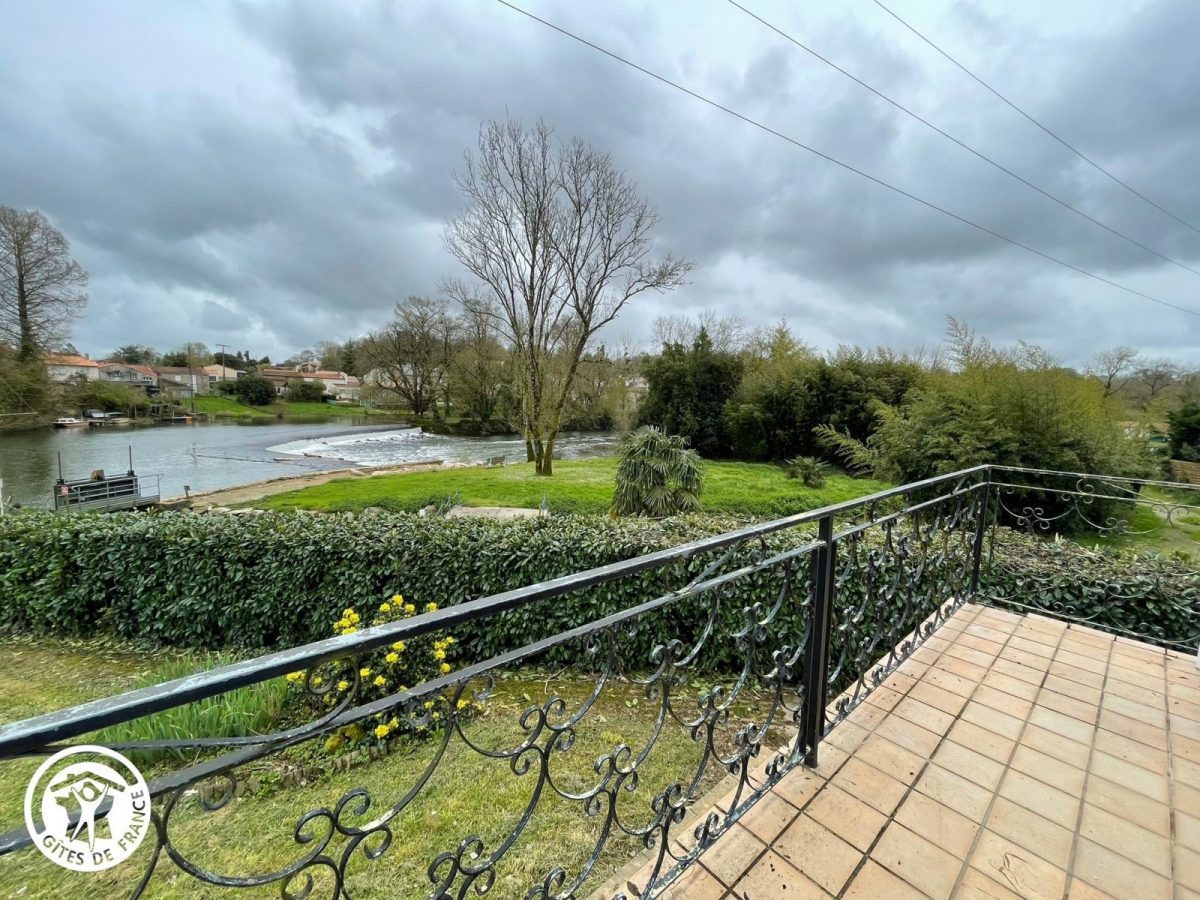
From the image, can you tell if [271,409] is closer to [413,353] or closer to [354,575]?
[413,353]

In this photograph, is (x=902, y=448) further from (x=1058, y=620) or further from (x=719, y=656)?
(x=719, y=656)

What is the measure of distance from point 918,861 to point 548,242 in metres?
12.5

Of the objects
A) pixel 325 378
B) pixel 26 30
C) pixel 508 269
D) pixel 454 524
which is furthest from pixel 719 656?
pixel 325 378

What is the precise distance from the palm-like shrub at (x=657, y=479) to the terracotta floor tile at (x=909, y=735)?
401 centimetres

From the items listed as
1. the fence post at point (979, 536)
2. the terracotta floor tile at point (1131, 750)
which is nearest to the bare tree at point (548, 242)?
the fence post at point (979, 536)

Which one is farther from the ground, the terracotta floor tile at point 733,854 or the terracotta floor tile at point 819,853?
the terracotta floor tile at point 819,853

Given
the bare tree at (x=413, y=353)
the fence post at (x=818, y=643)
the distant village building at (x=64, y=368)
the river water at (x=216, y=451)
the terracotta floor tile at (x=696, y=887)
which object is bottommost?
the river water at (x=216, y=451)

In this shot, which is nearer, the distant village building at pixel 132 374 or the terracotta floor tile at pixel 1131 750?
the terracotta floor tile at pixel 1131 750

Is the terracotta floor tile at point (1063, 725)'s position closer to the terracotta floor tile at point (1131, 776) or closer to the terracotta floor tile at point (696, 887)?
the terracotta floor tile at point (1131, 776)

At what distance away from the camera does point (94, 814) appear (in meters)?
0.56

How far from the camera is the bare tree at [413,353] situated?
85.4ft

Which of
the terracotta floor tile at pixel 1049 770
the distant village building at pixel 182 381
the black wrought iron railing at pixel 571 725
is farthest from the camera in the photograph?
the distant village building at pixel 182 381

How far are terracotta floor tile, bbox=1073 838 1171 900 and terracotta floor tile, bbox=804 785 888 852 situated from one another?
0.47m

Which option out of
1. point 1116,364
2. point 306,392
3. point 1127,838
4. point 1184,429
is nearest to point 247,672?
point 1127,838
